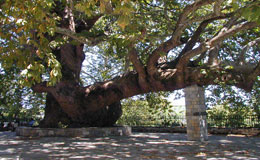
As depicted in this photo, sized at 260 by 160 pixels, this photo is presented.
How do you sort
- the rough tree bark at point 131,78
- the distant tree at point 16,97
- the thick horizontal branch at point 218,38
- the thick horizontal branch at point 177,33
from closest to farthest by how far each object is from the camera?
the thick horizontal branch at point 177,33, the thick horizontal branch at point 218,38, the rough tree bark at point 131,78, the distant tree at point 16,97

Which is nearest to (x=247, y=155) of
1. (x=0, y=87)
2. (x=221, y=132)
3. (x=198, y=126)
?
(x=198, y=126)

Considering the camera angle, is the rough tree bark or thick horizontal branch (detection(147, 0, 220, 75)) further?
the rough tree bark

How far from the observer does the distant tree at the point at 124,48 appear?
231 inches

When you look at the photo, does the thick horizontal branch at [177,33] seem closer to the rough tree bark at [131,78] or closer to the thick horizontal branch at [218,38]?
the rough tree bark at [131,78]

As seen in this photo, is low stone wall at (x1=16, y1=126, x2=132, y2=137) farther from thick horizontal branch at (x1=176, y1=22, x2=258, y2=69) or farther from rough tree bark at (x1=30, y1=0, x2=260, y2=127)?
Answer: thick horizontal branch at (x1=176, y1=22, x2=258, y2=69)

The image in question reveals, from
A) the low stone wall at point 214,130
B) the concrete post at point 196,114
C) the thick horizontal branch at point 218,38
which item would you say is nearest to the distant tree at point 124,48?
the thick horizontal branch at point 218,38

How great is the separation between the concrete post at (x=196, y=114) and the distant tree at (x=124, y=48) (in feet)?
1.49

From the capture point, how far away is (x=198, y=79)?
9.27m

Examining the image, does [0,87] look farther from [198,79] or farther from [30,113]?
[198,79]

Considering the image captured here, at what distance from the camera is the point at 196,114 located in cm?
982

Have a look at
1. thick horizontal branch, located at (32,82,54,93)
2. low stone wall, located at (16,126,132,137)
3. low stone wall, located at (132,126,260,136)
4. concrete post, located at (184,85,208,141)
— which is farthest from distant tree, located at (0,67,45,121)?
concrete post, located at (184,85,208,141)

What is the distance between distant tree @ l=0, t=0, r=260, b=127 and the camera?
586cm

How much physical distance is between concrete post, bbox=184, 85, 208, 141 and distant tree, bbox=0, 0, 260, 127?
1.49 feet

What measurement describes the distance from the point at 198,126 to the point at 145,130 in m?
6.55
